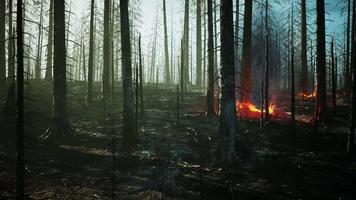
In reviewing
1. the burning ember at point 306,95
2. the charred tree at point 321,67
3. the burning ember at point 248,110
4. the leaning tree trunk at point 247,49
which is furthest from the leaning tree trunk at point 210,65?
the burning ember at point 306,95

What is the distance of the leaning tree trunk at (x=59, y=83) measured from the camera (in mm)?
15266

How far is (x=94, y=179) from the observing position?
11016 mm

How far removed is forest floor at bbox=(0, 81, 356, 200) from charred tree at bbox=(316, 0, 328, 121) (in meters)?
0.87

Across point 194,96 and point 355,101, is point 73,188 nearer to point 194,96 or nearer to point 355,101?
point 355,101

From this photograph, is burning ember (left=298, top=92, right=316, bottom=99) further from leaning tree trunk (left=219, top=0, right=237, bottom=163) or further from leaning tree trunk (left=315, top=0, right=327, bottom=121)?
leaning tree trunk (left=219, top=0, right=237, bottom=163)

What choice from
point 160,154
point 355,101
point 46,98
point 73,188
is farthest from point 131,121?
point 46,98

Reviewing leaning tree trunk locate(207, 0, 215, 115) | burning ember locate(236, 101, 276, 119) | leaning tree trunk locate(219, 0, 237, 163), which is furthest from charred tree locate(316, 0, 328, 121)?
leaning tree trunk locate(219, 0, 237, 163)

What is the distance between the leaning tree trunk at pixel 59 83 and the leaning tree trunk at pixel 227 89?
7.34 m

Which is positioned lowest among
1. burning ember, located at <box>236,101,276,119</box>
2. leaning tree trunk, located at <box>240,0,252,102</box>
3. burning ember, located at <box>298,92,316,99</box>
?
burning ember, located at <box>236,101,276,119</box>

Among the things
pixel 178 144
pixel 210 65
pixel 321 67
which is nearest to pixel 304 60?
pixel 321 67

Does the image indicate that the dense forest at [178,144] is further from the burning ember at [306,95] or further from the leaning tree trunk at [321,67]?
the burning ember at [306,95]

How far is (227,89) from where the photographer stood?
1227 cm

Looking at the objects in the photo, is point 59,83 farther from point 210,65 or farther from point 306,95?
point 306,95

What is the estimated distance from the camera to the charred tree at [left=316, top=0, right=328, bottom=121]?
17.2 m
